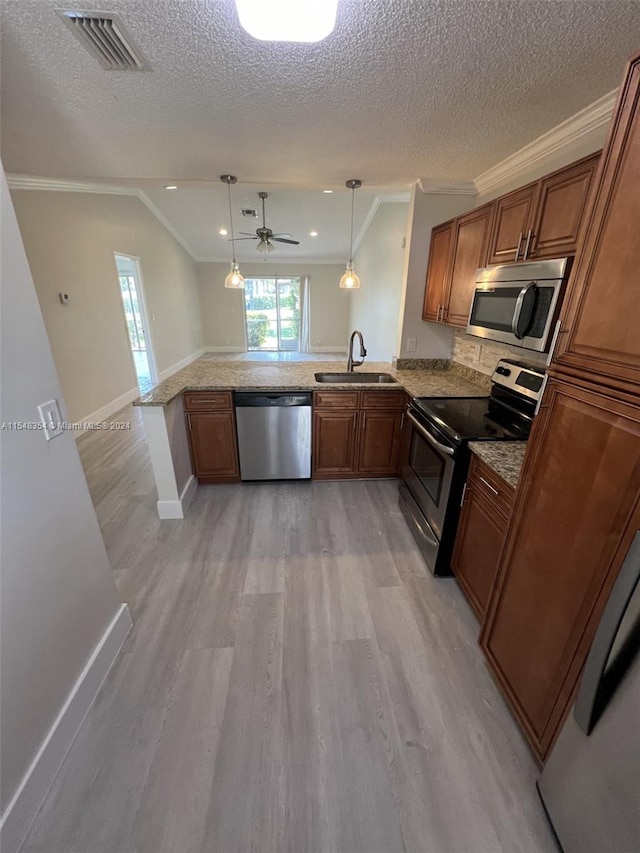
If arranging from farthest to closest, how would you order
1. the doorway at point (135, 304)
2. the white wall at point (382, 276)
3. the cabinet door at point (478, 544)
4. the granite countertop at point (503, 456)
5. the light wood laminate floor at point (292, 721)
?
the doorway at point (135, 304)
the white wall at point (382, 276)
the cabinet door at point (478, 544)
the granite countertop at point (503, 456)
the light wood laminate floor at point (292, 721)

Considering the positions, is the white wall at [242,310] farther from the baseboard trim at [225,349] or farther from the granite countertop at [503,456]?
the granite countertop at [503,456]

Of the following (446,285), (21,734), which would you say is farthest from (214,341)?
(21,734)

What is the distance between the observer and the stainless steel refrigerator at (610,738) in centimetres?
74

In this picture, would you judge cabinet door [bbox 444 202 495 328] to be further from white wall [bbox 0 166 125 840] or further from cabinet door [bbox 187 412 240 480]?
white wall [bbox 0 166 125 840]

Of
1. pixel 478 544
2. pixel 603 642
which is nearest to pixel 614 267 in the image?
pixel 603 642

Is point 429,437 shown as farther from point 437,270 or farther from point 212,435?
point 212,435

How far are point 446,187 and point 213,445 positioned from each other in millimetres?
2866

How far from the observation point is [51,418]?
Answer: 1125 millimetres

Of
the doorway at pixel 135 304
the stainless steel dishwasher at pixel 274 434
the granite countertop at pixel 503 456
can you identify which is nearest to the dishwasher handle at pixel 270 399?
the stainless steel dishwasher at pixel 274 434

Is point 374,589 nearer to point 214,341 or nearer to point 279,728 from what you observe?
point 279,728

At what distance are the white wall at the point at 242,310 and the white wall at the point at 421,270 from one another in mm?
6058

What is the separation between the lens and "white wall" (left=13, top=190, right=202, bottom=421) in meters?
3.44

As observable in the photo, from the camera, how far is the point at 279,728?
1.26 meters

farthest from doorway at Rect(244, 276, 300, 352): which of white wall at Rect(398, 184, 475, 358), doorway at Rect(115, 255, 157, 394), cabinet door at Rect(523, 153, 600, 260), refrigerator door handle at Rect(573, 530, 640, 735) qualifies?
refrigerator door handle at Rect(573, 530, 640, 735)
